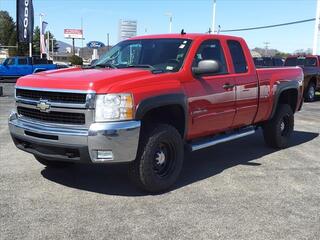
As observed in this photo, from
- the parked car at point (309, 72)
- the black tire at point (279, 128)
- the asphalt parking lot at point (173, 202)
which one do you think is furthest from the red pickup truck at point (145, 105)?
the parked car at point (309, 72)

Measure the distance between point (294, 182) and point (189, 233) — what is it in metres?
2.49

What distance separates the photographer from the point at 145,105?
5484mm

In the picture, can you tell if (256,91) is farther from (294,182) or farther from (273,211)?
(273,211)

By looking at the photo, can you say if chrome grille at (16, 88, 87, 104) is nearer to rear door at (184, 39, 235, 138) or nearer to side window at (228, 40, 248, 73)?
rear door at (184, 39, 235, 138)

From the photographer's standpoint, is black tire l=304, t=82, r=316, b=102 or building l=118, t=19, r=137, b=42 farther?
building l=118, t=19, r=137, b=42

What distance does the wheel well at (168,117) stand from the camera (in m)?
5.86

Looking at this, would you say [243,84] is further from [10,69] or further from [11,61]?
[11,61]

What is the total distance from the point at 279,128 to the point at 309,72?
11904 mm

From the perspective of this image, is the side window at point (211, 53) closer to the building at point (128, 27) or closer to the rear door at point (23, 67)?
the rear door at point (23, 67)

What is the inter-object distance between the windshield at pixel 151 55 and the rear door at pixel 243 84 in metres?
1.07

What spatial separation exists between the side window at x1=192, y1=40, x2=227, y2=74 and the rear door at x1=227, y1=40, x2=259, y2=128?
24 cm

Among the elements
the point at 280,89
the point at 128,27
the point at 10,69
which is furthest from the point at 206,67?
the point at 128,27

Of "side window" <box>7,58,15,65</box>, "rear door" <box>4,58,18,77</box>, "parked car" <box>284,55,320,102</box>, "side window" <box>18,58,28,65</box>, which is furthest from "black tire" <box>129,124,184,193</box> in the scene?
"side window" <box>7,58,15,65</box>

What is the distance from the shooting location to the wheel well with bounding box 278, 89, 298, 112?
9.16 metres
